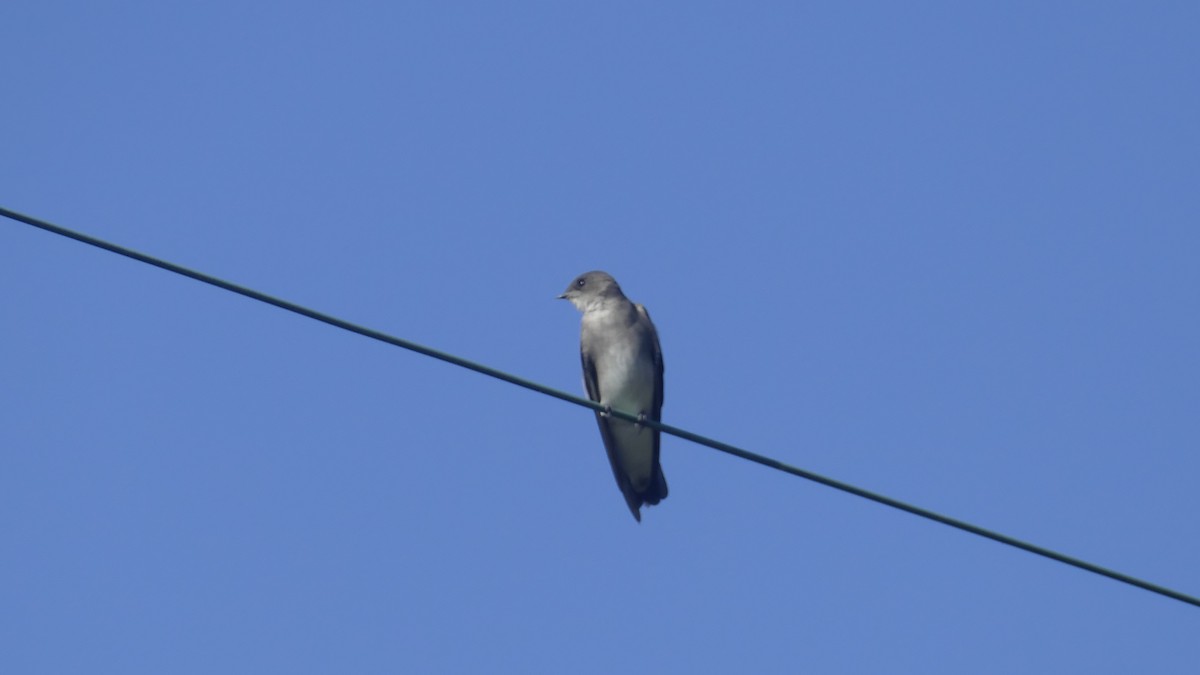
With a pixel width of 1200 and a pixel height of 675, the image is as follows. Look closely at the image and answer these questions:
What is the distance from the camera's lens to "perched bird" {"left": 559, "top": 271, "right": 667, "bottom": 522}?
1343cm

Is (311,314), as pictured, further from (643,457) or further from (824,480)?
(643,457)

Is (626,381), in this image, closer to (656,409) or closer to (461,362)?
(656,409)

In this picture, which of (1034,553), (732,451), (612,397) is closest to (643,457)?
(612,397)

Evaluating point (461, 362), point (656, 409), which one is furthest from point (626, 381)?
point (461, 362)

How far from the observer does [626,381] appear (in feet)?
43.9

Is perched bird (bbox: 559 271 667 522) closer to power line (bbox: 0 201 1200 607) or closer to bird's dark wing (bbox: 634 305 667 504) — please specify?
bird's dark wing (bbox: 634 305 667 504)

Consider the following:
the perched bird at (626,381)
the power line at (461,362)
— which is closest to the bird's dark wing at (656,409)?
the perched bird at (626,381)

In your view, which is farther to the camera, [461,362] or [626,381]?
[626,381]

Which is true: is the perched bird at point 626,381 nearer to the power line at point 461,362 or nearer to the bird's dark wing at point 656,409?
the bird's dark wing at point 656,409

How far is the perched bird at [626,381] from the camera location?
529 inches

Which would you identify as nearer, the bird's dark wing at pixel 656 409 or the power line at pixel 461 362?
the power line at pixel 461 362

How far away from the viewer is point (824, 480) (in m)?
7.63

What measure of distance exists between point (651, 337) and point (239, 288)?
6570 millimetres

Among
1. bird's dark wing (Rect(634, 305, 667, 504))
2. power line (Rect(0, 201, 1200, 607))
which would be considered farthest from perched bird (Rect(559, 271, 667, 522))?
power line (Rect(0, 201, 1200, 607))
